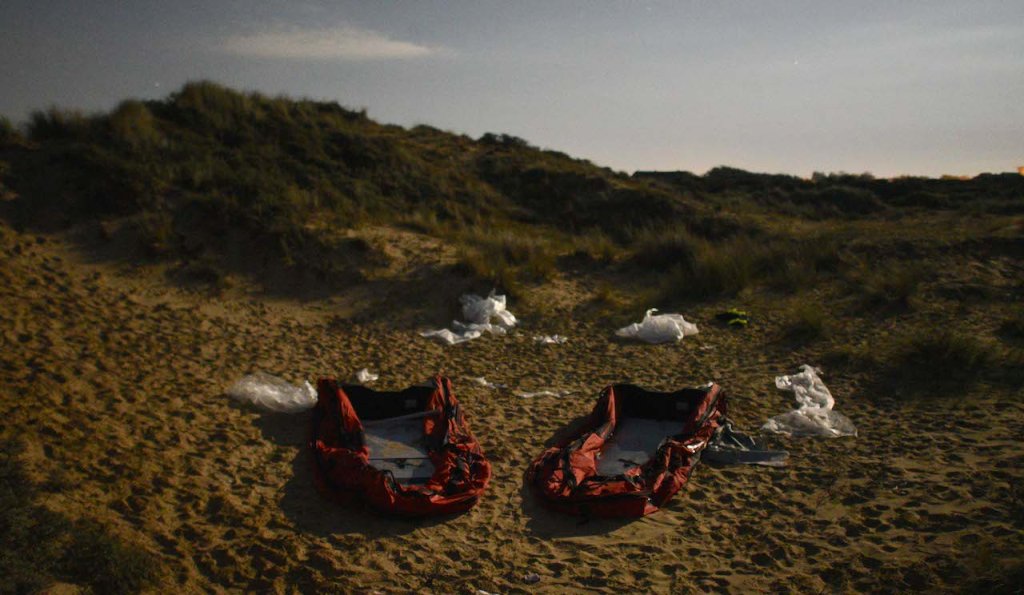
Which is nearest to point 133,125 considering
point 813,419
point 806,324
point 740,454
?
point 740,454

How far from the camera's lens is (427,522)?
4707mm

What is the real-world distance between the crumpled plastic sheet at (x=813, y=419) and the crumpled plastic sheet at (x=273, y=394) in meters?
4.42

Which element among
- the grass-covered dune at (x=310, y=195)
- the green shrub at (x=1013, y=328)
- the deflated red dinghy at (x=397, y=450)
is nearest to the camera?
the deflated red dinghy at (x=397, y=450)

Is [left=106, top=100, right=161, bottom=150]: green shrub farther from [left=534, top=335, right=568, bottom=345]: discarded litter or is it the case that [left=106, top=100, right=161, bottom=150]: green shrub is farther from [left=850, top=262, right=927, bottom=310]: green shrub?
[left=850, top=262, right=927, bottom=310]: green shrub

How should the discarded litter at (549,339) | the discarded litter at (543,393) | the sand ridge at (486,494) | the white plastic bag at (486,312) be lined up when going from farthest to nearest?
1. the white plastic bag at (486,312)
2. the discarded litter at (549,339)
3. the discarded litter at (543,393)
4. the sand ridge at (486,494)

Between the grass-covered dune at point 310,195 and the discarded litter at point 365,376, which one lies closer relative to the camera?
the discarded litter at point 365,376

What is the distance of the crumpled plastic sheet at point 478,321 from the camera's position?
921 cm

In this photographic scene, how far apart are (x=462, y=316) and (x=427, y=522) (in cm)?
552

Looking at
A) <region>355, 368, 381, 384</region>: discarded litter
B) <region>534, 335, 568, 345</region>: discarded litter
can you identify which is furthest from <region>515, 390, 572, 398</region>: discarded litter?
<region>534, 335, 568, 345</region>: discarded litter

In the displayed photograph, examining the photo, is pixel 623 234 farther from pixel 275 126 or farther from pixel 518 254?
pixel 275 126

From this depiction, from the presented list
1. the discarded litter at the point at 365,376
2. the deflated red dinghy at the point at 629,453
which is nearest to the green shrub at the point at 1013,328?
the deflated red dinghy at the point at 629,453

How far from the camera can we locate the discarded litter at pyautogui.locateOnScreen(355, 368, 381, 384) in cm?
742

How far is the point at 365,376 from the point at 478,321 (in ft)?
8.70

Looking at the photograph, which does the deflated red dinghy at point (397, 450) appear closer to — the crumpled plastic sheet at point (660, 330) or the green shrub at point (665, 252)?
the crumpled plastic sheet at point (660, 330)
